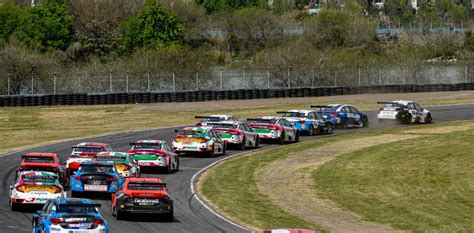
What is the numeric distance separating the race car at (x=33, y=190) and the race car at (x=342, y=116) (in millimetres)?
29075

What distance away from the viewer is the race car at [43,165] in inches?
1256

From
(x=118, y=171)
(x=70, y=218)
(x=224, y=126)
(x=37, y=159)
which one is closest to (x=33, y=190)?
(x=37, y=159)

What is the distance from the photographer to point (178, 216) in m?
28.7

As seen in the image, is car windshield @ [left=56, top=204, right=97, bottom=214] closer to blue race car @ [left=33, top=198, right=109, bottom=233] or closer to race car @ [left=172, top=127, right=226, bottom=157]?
blue race car @ [left=33, top=198, right=109, bottom=233]

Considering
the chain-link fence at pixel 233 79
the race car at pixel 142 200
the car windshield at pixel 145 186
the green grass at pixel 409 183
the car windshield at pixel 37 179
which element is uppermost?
the chain-link fence at pixel 233 79

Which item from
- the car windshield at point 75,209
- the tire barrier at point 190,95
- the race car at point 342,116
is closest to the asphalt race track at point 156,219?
the car windshield at point 75,209

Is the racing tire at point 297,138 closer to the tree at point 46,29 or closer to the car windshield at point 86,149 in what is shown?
the car windshield at point 86,149

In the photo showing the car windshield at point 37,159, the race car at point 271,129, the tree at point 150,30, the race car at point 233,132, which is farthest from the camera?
the tree at point 150,30

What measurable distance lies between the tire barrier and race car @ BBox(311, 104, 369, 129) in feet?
59.6

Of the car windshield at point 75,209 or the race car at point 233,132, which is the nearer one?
the car windshield at point 75,209

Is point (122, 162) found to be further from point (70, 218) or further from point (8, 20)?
point (8, 20)

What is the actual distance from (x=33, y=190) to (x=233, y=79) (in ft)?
170

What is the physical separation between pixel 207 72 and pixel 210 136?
35550 mm

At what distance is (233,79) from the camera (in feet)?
259
